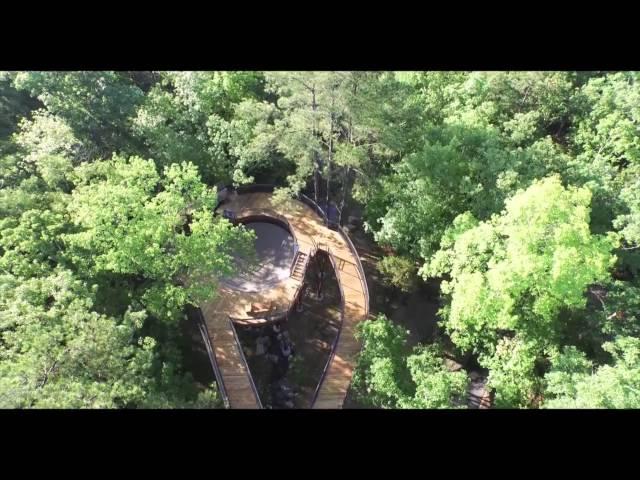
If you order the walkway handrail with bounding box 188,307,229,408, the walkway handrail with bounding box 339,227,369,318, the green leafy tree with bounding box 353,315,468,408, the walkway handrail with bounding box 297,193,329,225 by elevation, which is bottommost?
the walkway handrail with bounding box 188,307,229,408

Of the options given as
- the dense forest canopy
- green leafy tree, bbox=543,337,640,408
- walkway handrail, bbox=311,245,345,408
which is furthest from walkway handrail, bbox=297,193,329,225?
green leafy tree, bbox=543,337,640,408

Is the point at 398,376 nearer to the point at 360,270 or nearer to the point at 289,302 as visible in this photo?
the point at 360,270

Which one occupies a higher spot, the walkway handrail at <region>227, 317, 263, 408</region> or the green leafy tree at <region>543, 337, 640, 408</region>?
the green leafy tree at <region>543, 337, 640, 408</region>

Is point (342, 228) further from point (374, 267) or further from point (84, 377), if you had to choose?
point (84, 377)

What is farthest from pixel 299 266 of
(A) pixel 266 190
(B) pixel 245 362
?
(B) pixel 245 362

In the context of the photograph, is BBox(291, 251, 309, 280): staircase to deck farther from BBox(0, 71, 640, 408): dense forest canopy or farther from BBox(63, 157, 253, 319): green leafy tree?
BBox(63, 157, 253, 319): green leafy tree

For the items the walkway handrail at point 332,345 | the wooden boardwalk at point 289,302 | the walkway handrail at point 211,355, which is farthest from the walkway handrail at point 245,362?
the walkway handrail at point 332,345
